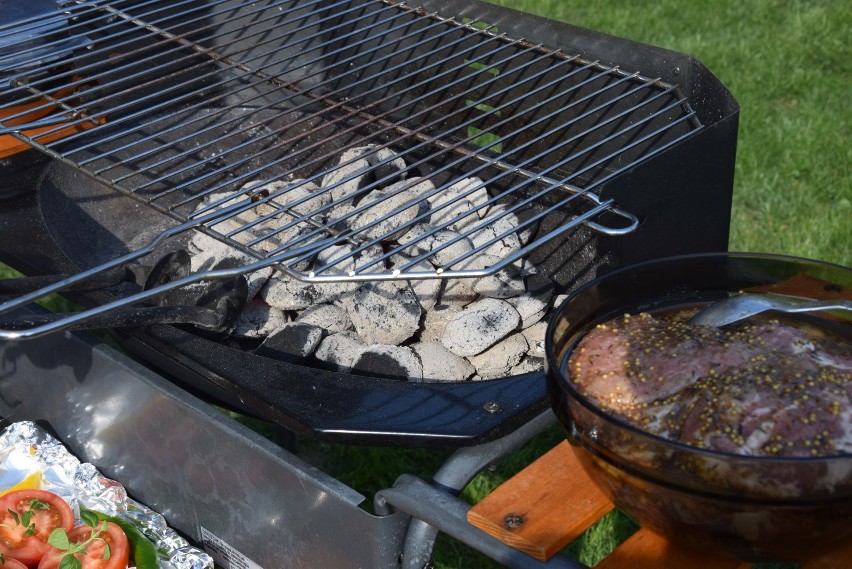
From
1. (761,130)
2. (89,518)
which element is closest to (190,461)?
(89,518)

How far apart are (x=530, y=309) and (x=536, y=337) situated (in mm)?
58

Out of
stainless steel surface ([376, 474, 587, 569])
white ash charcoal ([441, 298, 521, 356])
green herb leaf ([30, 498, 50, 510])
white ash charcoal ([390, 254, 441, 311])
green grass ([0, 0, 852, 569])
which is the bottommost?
green grass ([0, 0, 852, 569])

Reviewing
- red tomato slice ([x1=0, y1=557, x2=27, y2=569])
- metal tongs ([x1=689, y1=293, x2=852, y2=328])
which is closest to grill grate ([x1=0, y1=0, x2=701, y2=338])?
metal tongs ([x1=689, y1=293, x2=852, y2=328])

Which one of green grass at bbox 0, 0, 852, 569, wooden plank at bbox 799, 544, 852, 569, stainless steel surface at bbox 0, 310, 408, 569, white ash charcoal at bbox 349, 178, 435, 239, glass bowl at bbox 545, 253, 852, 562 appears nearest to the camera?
glass bowl at bbox 545, 253, 852, 562

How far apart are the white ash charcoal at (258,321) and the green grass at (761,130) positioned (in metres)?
0.79

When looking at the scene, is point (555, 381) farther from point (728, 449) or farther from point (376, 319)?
point (376, 319)

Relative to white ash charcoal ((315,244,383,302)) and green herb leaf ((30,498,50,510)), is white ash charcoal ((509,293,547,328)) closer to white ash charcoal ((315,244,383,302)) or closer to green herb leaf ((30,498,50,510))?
white ash charcoal ((315,244,383,302))

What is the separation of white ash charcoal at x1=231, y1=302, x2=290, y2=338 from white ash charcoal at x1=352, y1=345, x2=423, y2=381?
25 centimetres

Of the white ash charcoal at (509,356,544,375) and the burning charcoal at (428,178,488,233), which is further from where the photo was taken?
the burning charcoal at (428,178,488,233)

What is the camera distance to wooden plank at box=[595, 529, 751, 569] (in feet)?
3.45

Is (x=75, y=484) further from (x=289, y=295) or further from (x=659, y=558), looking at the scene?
(x=659, y=558)

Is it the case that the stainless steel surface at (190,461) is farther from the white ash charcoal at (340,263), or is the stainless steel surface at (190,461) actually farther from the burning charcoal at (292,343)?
the white ash charcoal at (340,263)

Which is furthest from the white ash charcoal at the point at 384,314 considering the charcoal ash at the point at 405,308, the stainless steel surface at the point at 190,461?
the stainless steel surface at the point at 190,461

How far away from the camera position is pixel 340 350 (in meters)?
1.72
